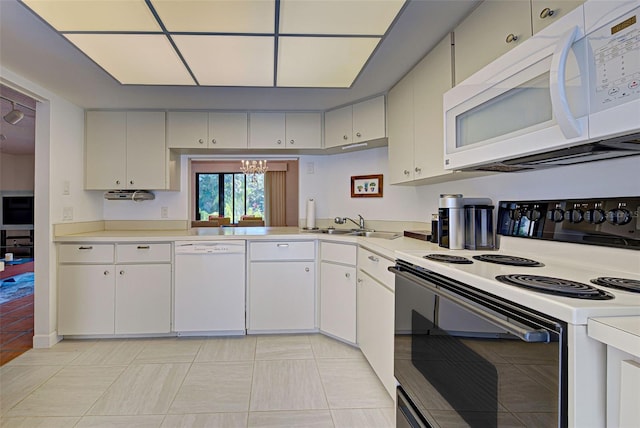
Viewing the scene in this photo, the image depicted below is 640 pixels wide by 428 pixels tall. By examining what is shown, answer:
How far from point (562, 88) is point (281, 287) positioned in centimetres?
246

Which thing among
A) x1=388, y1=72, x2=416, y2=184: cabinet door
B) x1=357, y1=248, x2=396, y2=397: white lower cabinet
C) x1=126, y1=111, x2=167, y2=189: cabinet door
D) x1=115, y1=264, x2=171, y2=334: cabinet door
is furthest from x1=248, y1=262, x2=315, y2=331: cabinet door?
x1=126, y1=111, x2=167, y2=189: cabinet door

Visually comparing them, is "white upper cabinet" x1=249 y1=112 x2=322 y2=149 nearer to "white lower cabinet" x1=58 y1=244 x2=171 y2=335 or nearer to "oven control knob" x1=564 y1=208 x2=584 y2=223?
"white lower cabinet" x1=58 y1=244 x2=171 y2=335

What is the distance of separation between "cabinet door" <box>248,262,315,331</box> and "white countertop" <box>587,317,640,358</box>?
7.77 ft

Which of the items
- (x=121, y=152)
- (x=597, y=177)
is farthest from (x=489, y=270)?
(x=121, y=152)

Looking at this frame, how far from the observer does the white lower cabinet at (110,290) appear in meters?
2.76

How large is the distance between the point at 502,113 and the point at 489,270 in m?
0.57

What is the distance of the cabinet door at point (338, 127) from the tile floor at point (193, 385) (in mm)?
1780

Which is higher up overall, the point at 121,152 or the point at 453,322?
the point at 121,152

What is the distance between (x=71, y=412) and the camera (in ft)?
5.96

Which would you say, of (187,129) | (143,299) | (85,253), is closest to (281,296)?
(143,299)

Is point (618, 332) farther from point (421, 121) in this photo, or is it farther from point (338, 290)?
point (338, 290)

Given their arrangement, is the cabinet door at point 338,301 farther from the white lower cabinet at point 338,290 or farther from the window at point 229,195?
the window at point 229,195

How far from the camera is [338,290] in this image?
2.71 metres

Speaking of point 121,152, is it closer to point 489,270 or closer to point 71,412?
point 71,412
